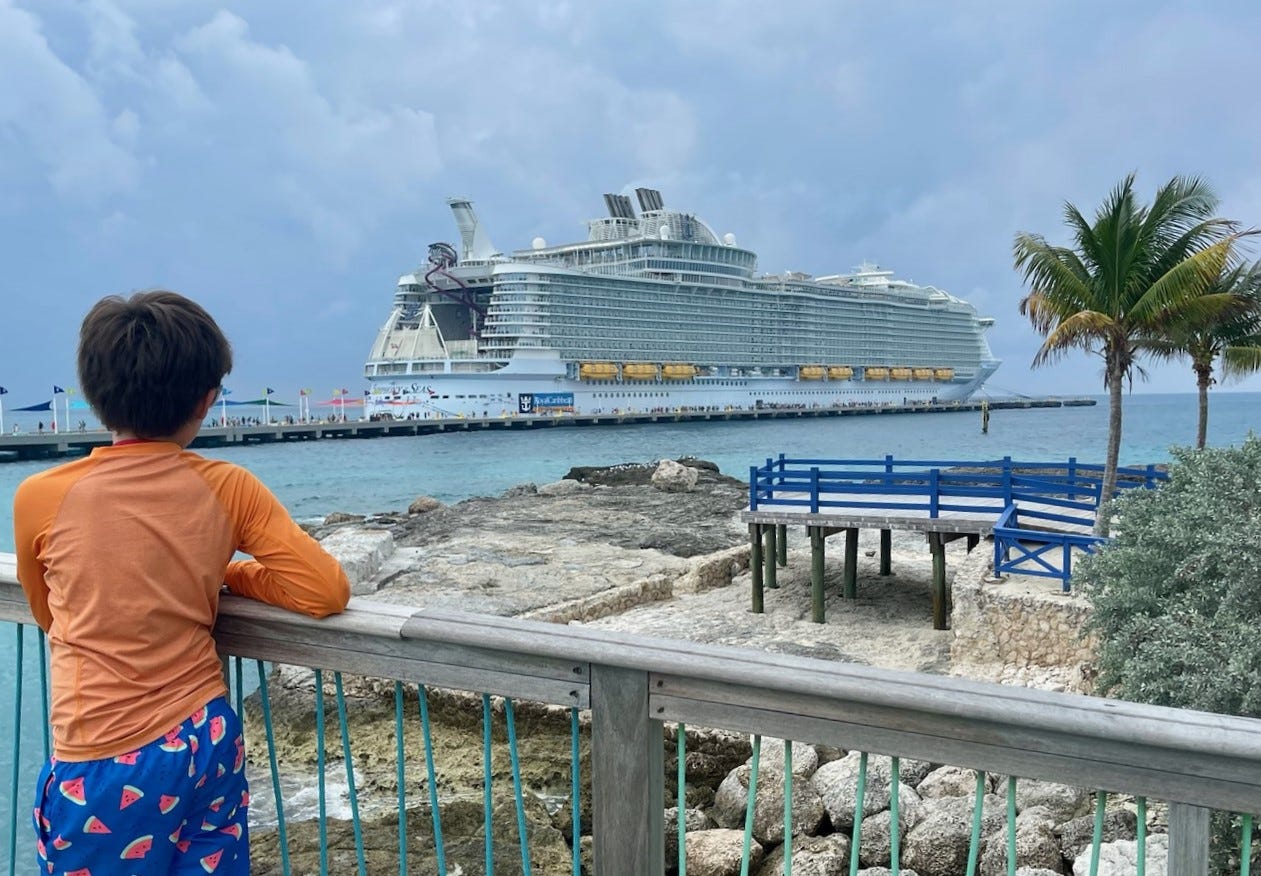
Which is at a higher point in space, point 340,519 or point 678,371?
point 678,371

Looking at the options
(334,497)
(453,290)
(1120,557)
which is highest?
(453,290)

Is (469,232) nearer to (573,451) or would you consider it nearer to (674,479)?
(573,451)

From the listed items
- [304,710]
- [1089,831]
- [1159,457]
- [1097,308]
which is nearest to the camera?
[1089,831]

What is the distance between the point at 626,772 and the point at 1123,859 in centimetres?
398

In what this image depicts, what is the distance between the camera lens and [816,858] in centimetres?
510

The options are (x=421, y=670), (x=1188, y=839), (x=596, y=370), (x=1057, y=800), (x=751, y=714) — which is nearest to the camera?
(x=1188, y=839)

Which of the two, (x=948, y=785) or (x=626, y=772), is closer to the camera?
(x=626, y=772)

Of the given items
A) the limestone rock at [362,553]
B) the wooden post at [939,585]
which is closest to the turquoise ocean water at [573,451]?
the limestone rock at [362,553]

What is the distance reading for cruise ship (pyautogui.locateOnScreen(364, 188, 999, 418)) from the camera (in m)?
66.4

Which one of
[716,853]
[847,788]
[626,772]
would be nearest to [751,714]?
[626,772]

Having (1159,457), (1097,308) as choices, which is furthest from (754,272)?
(1097,308)

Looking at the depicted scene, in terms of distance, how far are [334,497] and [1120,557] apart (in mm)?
30548

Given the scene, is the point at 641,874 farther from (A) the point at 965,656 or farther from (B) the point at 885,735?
(A) the point at 965,656

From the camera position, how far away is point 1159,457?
4434 cm
